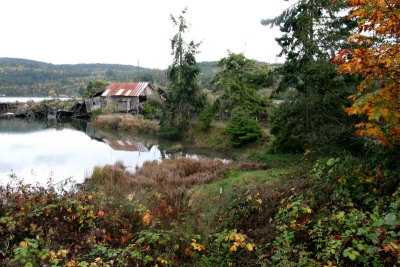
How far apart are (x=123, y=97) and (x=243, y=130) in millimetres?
30659

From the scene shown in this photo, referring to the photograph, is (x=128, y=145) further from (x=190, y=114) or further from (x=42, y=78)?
(x=42, y=78)

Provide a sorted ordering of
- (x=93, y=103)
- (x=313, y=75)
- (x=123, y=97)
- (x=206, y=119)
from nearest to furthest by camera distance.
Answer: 1. (x=313, y=75)
2. (x=206, y=119)
3. (x=123, y=97)
4. (x=93, y=103)

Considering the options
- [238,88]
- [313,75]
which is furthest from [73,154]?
[313,75]

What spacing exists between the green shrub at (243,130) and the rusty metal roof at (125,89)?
2733 centimetres

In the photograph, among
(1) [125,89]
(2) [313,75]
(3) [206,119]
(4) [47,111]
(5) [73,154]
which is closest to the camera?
(2) [313,75]

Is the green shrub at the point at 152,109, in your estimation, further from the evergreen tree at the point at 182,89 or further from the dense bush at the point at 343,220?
the dense bush at the point at 343,220

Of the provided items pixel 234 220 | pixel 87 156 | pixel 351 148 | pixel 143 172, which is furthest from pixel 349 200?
pixel 87 156

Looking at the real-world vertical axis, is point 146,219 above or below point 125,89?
below

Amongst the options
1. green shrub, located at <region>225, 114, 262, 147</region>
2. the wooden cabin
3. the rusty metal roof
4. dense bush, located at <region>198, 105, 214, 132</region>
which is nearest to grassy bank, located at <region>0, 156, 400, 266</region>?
green shrub, located at <region>225, 114, 262, 147</region>

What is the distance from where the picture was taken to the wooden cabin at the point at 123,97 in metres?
45.7

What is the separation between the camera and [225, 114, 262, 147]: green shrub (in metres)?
20.5

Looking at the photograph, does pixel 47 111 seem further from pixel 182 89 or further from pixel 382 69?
pixel 382 69

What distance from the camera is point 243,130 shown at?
2073cm

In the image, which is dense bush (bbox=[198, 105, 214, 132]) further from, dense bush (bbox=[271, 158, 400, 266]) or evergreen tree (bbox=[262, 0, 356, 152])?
dense bush (bbox=[271, 158, 400, 266])
